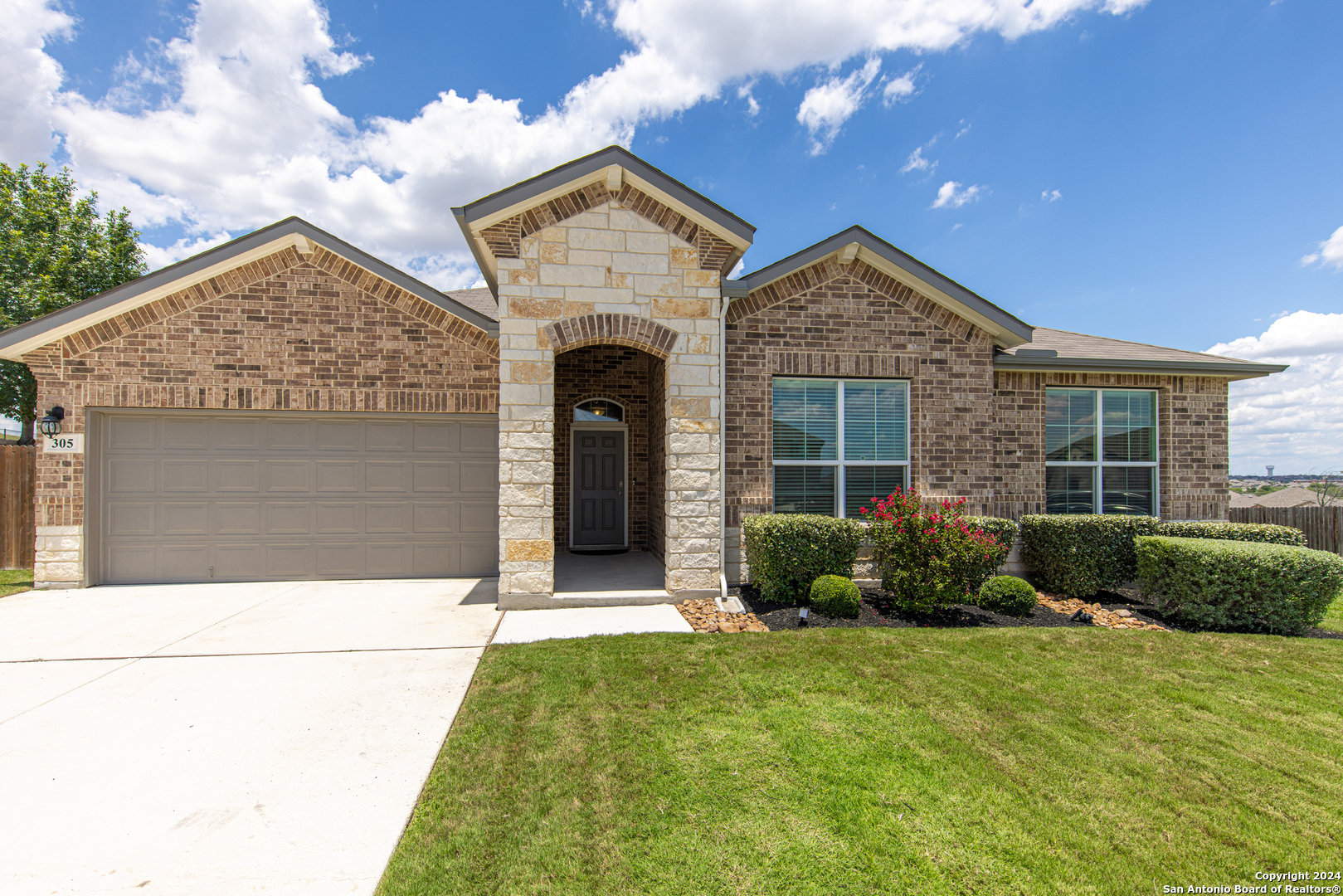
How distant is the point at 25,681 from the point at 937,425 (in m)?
10.1

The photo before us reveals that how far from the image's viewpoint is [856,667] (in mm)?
4844

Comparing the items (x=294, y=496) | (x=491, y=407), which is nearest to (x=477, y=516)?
(x=491, y=407)

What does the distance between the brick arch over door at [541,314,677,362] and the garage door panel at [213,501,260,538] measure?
5332 millimetres

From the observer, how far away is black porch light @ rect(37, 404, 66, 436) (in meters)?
7.67

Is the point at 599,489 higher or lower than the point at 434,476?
lower

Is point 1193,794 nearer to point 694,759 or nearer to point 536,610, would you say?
point 694,759

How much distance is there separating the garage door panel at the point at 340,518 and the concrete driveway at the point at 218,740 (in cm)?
185

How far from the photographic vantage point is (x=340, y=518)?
8398mm

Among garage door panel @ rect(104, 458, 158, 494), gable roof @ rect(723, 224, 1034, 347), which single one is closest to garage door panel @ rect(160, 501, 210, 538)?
garage door panel @ rect(104, 458, 158, 494)

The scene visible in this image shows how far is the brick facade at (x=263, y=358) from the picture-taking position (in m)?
7.77

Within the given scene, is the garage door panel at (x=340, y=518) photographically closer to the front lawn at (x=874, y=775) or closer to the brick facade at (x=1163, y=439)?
the front lawn at (x=874, y=775)

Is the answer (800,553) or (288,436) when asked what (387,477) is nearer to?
(288,436)

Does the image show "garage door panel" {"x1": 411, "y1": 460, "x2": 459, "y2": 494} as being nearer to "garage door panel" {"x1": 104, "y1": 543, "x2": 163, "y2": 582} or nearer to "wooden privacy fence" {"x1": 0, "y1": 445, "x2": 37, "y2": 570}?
"garage door panel" {"x1": 104, "y1": 543, "x2": 163, "y2": 582}

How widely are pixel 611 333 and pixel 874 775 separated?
5157 mm
